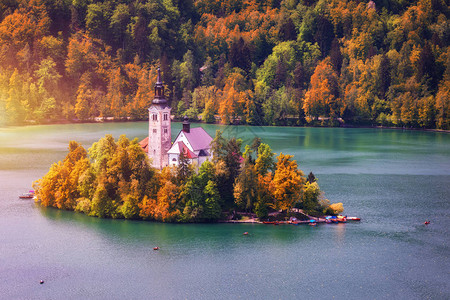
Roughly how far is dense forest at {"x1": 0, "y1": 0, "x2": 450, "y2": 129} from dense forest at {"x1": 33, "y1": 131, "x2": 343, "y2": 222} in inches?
3574

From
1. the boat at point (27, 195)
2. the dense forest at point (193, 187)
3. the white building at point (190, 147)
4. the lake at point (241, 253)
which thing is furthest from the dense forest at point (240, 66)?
the dense forest at point (193, 187)

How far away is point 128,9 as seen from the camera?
192 meters

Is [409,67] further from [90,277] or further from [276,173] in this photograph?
[90,277]

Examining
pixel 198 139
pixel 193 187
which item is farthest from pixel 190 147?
pixel 193 187

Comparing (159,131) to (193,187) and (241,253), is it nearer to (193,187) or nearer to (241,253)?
(193,187)

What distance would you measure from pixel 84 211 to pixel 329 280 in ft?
104

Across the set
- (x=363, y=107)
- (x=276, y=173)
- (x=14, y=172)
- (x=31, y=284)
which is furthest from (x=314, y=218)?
(x=363, y=107)

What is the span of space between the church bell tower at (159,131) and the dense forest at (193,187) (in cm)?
520

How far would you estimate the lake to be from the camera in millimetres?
56750

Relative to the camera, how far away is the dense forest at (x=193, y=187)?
71.7 m

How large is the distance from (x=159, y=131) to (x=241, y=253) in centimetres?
2250

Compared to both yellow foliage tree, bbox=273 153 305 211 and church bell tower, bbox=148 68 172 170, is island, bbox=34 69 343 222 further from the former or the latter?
church bell tower, bbox=148 68 172 170

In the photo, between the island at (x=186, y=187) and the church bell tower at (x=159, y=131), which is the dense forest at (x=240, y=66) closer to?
the church bell tower at (x=159, y=131)

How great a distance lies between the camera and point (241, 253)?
212ft
